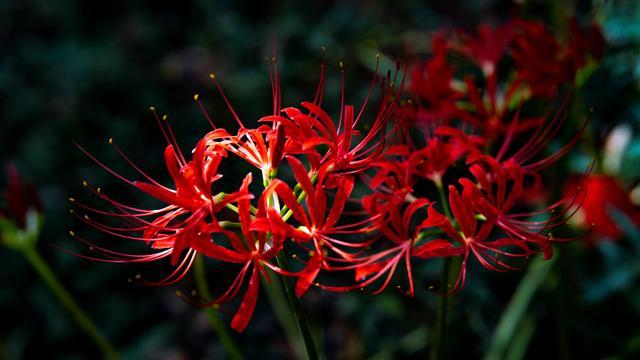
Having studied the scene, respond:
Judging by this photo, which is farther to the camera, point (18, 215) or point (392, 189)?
point (18, 215)

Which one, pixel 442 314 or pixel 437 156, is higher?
pixel 437 156

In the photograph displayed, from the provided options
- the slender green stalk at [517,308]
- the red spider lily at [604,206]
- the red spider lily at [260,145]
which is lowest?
the slender green stalk at [517,308]

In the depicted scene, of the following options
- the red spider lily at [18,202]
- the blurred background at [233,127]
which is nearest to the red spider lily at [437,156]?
the blurred background at [233,127]

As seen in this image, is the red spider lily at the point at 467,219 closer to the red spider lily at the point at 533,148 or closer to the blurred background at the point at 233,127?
the red spider lily at the point at 533,148

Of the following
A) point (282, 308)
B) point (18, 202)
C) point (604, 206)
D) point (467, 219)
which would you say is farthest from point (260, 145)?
point (604, 206)

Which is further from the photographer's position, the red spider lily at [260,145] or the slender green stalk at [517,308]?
the slender green stalk at [517,308]

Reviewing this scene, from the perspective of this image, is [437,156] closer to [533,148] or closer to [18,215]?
[533,148]
